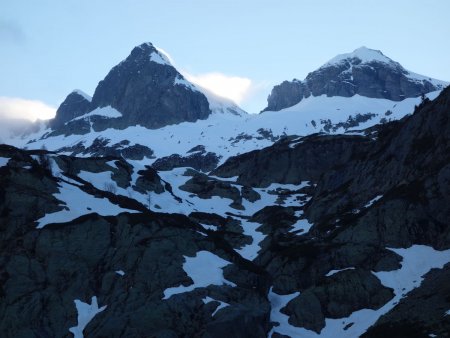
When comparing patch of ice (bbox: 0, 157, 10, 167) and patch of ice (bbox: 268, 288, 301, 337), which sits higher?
patch of ice (bbox: 0, 157, 10, 167)

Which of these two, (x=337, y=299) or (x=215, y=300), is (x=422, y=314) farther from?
(x=215, y=300)

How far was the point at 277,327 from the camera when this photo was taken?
62938 mm

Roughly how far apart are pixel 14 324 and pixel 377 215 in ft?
173

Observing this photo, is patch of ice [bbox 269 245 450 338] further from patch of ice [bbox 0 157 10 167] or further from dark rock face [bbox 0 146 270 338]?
patch of ice [bbox 0 157 10 167]

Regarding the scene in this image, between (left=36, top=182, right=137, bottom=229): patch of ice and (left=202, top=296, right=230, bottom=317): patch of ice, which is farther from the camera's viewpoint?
(left=36, top=182, right=137, bottom=229): patch of ice

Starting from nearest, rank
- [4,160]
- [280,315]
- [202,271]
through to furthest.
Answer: [202,271] < [280,315] < [4,160]

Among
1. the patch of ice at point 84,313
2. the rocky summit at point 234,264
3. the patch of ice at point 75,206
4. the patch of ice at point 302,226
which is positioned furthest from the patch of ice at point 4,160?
the patch of ice at point 302,226

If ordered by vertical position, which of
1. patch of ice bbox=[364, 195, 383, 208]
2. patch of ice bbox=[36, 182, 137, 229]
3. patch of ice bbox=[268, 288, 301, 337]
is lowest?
patch of ice bbox=[268, 288, 301, 337]

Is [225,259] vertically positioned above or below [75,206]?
below

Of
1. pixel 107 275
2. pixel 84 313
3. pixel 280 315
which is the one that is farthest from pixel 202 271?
pixel 84 313

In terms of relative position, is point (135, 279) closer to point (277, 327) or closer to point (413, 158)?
point (277, 327)

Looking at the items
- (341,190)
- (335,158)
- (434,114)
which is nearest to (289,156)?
(335,158)

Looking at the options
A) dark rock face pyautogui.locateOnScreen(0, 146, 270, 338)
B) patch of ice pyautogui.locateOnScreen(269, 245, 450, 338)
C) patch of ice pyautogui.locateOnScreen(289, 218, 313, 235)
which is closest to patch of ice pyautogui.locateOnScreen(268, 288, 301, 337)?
patch of ice pyautogui.locateOnScreen(269, 245, 450, 338)

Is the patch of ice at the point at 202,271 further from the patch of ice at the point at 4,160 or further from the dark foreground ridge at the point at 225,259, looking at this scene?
the patch of ice at the point at 4,160
